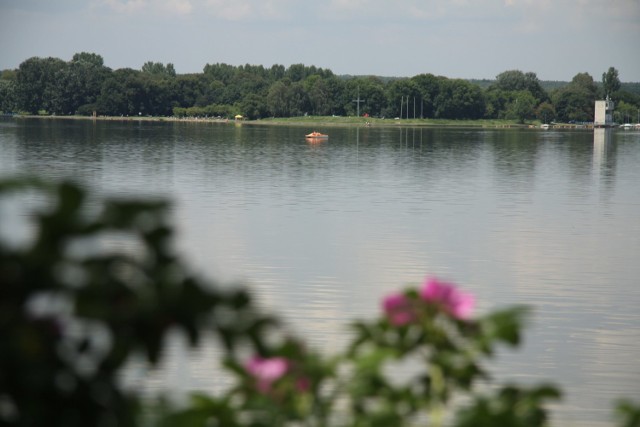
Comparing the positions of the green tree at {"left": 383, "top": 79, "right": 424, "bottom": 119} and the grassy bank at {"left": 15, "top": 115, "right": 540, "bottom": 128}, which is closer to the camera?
the grassy bank at {"left": 15, "top": 115, "right": 540, "bottom": 128}

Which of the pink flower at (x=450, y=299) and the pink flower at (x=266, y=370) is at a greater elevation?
the pink flower at (x=450, y=299)

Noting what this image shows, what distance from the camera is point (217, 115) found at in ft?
595

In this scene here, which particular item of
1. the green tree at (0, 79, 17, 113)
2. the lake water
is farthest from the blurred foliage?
the green tree at (0, 79, 17, 113)

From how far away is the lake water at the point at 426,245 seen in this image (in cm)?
1089

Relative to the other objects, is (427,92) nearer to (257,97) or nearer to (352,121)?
(352,121)

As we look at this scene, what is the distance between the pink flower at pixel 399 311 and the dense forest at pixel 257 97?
171 metres

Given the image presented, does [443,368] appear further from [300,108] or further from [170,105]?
[170,105]

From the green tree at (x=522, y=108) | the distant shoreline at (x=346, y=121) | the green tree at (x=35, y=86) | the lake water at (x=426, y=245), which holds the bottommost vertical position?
the distant shoreline at (x=346, y=121)

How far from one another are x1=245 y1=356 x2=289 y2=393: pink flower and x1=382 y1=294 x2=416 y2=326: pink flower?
0.27 meters

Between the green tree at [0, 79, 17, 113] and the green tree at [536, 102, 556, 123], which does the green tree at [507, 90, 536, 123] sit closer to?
the green tree at [536, 102, 556, 123]

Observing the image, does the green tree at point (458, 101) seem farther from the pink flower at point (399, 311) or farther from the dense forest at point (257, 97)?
the pink flower at point (399, 311)

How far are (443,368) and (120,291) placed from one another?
120 cm

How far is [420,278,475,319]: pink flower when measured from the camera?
A: 7.69 ft

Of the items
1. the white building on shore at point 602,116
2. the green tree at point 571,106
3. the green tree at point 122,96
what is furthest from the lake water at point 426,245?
the green tree at point 571,106
